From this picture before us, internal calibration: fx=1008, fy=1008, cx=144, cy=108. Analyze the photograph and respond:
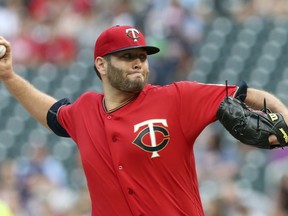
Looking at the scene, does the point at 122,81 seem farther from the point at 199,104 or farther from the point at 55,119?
the point at 55,119

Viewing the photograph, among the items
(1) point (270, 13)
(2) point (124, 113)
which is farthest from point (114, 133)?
(1) point (270, 13)

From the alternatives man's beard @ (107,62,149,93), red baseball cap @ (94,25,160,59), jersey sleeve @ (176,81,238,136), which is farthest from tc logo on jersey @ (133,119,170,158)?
red baseball cap @ (94,25,160,59)

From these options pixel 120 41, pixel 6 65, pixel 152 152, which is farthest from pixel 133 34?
pixel 6 65

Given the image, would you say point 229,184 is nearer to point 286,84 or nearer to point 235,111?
point 286,84

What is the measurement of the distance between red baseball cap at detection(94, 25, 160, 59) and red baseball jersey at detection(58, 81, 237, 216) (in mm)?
274

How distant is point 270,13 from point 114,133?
790cm

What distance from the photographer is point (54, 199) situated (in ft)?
32.5

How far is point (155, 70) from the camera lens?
1260cm

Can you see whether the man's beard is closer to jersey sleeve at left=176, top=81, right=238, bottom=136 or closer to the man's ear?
the man's ear

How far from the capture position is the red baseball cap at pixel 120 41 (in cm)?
538

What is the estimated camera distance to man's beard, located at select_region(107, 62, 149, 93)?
5367 millimetres

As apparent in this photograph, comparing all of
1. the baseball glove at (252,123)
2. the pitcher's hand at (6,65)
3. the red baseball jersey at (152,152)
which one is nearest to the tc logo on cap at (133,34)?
the red baseball jersey at (152,152)

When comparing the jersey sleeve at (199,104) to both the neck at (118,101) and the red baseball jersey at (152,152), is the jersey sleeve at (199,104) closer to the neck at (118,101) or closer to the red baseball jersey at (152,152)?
the red baseball jersey at (152,152)

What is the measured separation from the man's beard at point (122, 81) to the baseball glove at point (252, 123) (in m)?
0.47
